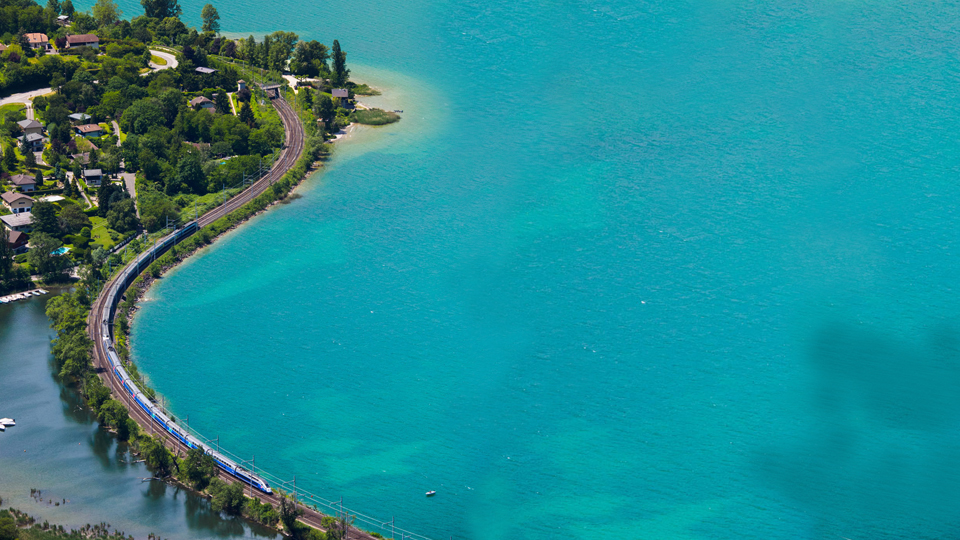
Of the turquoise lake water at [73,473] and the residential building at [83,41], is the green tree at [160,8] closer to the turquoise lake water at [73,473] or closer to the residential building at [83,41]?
the residential building at [83,41]

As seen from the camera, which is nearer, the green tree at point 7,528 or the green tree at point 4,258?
the green tree at point 7,528

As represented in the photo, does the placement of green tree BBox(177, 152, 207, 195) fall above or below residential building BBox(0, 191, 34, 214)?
above

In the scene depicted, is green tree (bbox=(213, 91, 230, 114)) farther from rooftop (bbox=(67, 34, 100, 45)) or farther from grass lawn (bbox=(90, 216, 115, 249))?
grass lawn (bbox=(90, 216, 115, 249))

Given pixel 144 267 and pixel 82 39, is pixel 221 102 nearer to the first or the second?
pixel 82 39

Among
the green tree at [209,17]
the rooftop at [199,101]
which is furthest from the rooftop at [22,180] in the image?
the green tree at [209,17]

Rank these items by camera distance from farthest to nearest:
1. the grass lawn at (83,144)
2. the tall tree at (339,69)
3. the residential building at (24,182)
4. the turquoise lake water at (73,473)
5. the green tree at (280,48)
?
the green tree at (280,48)
the tall tree at (339,69)
the grass lawn at (83,144)
the residential building at (24,182)
the turquoise lake water at (73,473)

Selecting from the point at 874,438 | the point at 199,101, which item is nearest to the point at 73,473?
the point at 874,438

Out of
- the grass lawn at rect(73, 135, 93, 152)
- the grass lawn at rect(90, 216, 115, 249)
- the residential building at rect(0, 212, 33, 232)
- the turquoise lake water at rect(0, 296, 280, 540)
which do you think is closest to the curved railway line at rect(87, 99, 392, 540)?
the turquoise lake water at rect(0, 296, 280, 540)
